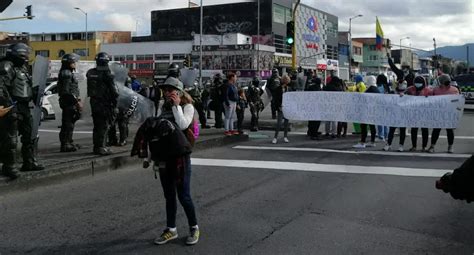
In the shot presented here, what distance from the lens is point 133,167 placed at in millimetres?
9617

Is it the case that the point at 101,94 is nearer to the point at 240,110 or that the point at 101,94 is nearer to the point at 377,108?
the point at 240,110

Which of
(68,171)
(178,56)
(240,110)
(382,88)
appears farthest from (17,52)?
(178,56)

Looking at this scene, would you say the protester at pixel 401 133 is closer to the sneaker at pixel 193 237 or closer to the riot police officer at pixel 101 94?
the riot police officer at pixel 101 94

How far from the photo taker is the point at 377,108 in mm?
12859

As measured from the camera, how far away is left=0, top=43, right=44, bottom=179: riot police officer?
7.06 meters

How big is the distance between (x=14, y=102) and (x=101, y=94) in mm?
2196

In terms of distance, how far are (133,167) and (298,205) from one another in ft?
13.1

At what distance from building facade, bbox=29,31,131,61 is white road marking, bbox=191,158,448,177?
8294 cm

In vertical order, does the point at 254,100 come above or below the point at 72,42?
below

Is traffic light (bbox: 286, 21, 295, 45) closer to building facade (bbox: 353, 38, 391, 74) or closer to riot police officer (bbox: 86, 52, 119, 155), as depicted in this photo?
riot police officer (bbox: 86, 52, 119, 155)

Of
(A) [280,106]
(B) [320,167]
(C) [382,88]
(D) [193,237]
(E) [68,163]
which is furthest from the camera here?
(C) [382,88]

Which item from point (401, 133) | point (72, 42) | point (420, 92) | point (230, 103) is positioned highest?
point (72, 42)

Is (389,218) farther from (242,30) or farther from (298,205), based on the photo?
(242,30)

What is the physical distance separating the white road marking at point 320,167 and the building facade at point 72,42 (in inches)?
3265
